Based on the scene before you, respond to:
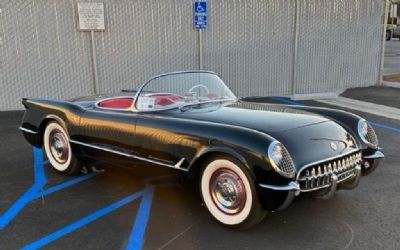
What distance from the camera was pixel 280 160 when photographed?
3396mm

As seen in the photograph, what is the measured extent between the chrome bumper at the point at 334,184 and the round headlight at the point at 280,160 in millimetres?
94

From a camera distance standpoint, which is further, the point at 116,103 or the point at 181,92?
the point at 116,103

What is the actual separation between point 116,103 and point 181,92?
0.87 m

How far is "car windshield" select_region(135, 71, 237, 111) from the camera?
14.8ft

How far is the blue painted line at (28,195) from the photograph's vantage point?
13.3ft

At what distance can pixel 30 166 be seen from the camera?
572 centimetres

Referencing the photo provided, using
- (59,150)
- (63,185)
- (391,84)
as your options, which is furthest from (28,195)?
(391,84)

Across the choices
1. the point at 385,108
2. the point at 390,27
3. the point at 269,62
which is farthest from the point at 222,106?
the point at 390,27

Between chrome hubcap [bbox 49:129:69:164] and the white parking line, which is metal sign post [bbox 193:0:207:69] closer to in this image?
the white parking line

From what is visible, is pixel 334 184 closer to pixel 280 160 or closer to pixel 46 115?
pixel 280 160

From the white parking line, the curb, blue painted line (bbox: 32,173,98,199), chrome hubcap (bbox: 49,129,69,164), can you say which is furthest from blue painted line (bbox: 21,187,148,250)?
the curb

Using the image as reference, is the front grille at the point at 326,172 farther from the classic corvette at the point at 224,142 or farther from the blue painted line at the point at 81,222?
the blue painted line at the point at 81,222

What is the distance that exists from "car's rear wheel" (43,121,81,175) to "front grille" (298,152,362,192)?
9.00 feet

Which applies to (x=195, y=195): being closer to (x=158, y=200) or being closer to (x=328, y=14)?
(x=158, y=200)
